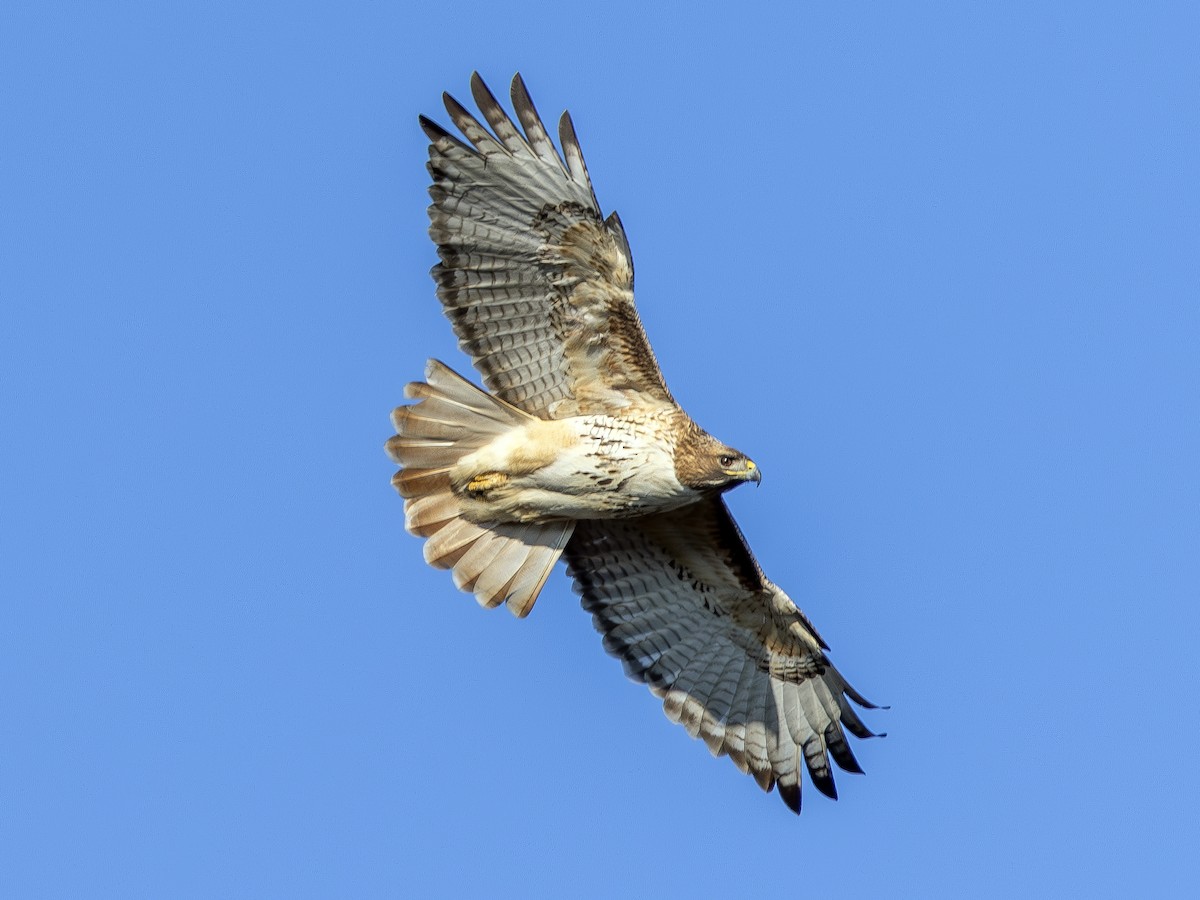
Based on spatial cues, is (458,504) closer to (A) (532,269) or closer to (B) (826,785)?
(A) (532,269)

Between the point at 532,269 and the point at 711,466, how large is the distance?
60.0 inches

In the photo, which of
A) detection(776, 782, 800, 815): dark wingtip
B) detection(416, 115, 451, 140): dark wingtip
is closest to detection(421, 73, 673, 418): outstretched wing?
detection(416, 115, 451, 140): dark wingtip

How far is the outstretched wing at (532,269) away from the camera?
10969mm

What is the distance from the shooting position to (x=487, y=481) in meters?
11.3

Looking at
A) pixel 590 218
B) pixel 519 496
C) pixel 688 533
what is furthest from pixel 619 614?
pixel 590 218

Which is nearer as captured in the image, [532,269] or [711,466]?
[711,466]

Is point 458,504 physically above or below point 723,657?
above

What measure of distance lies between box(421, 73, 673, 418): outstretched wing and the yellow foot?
1.41 feet

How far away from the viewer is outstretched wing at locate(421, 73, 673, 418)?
1097cm

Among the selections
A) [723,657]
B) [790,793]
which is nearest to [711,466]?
[723,657]

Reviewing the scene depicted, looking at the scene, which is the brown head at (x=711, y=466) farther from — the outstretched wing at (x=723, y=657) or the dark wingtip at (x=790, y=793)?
the dark wingtip at (x=790, y=793)

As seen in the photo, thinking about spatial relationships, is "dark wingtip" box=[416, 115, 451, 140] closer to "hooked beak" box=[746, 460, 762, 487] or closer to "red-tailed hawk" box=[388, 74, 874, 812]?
"red-tailed hawk" box=[388, 74, 874, 812]

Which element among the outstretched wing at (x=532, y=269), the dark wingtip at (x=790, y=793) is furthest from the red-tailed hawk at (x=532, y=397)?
the dark wingtip at (x=790, y=793)

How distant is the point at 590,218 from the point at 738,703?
343 centimetres
